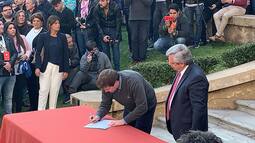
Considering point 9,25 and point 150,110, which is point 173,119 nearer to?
point 150,110

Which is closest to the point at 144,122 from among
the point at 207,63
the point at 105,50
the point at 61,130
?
the point at 61,130

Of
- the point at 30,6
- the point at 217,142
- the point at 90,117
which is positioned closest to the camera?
the point at 217,142

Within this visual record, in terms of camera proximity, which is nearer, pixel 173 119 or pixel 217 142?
pixel 217 142

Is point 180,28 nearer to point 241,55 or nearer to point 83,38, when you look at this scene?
point 83,38

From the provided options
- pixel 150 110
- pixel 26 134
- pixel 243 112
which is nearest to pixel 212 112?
pixel 243 112

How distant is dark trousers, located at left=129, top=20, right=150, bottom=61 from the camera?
12961 millimetres

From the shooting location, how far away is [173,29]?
1265 centimetres

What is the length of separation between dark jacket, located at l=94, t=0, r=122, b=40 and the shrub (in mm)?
2630

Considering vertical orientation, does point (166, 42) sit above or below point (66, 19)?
below

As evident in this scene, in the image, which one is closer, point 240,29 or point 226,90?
point 226,90

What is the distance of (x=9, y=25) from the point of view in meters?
10.6

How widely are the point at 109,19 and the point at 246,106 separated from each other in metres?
4.36

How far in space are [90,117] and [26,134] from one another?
2.83 ft

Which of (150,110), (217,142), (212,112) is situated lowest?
(212,112)
